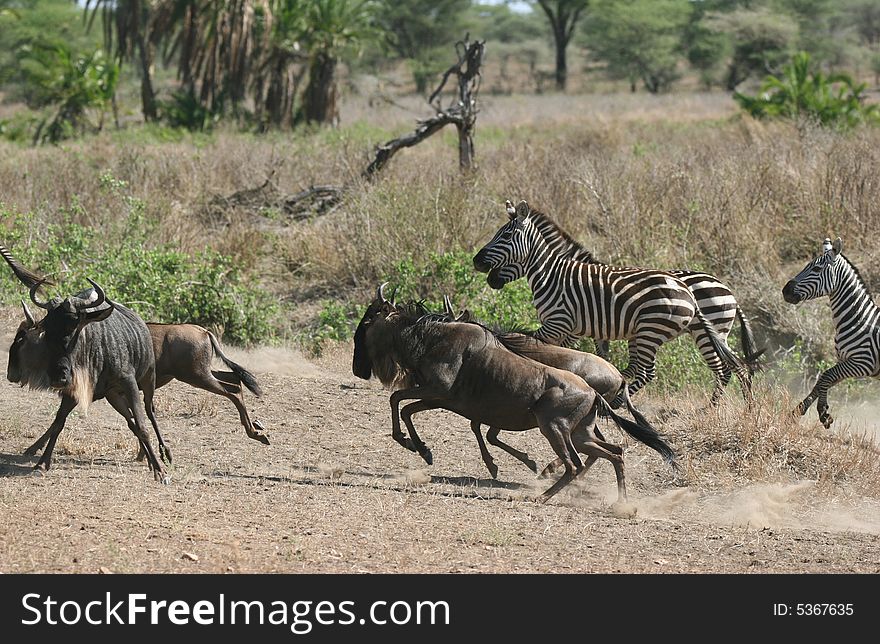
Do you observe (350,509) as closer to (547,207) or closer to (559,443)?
(559,443)

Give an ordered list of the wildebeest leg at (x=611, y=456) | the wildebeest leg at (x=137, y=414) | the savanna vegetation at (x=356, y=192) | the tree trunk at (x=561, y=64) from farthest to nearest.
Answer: the tree trunk at (x=561, y=64) < the savanna vegetation at (x=356, y=192) < the wildebeest leg at (x=611, y=456) < the wildebeest leg at (x=137, y=414)

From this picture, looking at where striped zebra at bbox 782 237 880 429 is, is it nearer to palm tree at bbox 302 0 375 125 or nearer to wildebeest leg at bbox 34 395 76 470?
wildebeest leg at bbox 34 395 76 470

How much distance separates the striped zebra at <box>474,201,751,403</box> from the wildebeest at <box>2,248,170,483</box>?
13.6 feet

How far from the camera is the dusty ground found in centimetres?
636

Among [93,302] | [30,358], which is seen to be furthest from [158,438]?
[93,302]

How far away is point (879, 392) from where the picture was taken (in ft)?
44.0

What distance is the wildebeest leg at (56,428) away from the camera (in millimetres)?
8008

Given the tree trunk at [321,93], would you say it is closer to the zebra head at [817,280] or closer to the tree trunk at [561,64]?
the zebra head at [817,280]

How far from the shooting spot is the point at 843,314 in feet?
36.4

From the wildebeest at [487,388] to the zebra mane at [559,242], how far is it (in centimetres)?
310

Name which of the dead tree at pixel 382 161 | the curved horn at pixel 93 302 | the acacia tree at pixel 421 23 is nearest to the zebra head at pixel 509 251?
the curved horn at pixel 93 302

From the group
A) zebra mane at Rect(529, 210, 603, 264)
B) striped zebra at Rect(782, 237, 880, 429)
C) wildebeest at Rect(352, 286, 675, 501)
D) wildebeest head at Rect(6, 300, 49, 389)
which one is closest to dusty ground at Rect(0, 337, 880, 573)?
wildebeest at Rect(352, 286, 675, 501)

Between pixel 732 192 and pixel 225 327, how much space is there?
24.4 ft

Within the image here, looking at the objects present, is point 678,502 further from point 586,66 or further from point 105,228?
Answer: point 586,66
